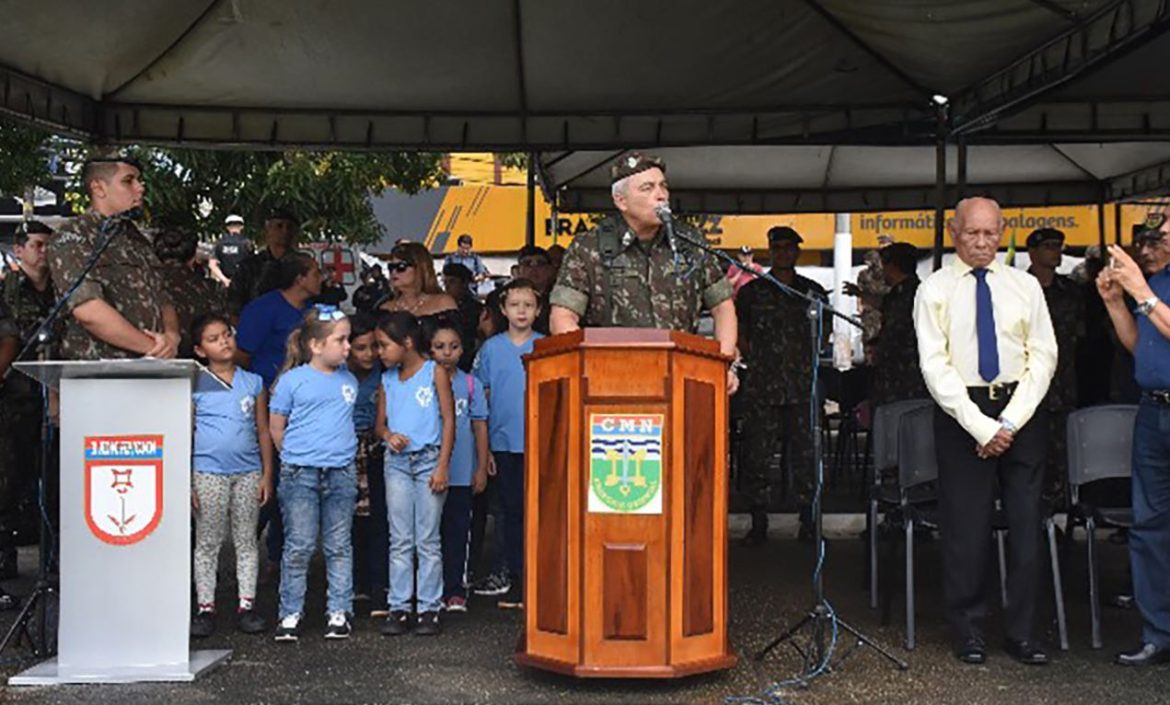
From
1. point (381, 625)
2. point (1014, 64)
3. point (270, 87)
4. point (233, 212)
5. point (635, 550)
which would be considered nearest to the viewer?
point (635, 550)

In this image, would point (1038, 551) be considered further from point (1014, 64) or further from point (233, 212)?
point (233, 212)

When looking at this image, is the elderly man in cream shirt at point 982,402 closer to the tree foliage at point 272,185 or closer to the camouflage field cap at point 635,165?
the camouflage field cap at point 635,165

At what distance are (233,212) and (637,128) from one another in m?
7.07

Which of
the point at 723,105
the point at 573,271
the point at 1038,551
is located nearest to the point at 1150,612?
the point at 1038,551

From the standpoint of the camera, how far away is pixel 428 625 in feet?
22.1

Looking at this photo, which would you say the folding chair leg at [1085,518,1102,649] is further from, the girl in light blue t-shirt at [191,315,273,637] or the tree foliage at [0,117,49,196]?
the tree foliage at [0,117,49,196]

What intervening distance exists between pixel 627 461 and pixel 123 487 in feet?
6.77

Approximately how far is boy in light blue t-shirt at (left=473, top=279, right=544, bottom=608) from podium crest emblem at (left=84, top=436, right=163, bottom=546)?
2.18 m

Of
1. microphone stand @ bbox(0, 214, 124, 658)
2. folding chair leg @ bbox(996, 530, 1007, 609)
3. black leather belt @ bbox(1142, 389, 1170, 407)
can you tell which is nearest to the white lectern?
microphone stand @ bbox(0, 214, 124, 658)

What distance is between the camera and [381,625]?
690cm

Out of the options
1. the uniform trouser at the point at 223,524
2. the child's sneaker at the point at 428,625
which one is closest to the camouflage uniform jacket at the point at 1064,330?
the child's sneaker at the point at 428,625

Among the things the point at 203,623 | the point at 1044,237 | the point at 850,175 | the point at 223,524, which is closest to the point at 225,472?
the point at 223,524

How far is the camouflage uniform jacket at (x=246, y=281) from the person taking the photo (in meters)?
9.32

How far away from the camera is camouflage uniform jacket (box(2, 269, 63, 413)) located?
8.05 metres
